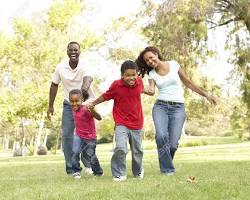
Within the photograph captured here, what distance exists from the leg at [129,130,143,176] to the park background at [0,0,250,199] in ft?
0.92

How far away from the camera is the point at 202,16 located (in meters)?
20.7

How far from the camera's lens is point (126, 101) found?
802cm

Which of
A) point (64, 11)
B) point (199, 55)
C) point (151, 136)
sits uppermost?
point (64, 11)

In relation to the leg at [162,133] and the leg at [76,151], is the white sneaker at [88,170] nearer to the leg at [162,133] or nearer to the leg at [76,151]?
the leg at [76,151]

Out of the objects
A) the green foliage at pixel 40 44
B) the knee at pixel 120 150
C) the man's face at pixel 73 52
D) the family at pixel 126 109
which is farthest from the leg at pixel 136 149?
the green foliage at pixel 40 44

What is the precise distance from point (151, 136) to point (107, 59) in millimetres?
19317

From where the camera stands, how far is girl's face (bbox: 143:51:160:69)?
8.56m

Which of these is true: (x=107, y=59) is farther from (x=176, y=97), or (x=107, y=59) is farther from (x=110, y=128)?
(x=176, y=97)

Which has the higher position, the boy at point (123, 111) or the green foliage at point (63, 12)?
the green foliage at point (63, 12)

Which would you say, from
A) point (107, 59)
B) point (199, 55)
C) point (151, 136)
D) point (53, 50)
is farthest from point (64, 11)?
point (151, 136)

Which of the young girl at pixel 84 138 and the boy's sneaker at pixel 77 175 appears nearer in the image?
the boy's sneaker at pixel 77 175

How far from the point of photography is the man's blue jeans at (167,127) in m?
8.48

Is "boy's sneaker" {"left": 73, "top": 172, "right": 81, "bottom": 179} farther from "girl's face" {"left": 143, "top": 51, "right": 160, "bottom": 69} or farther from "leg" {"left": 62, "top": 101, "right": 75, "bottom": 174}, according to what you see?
"girl's face" {"left": 143, "top": 51, "right": 160, "bottom": 69}

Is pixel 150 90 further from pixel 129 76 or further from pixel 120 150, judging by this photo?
pixel 120 150
